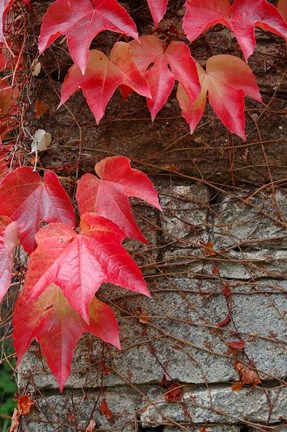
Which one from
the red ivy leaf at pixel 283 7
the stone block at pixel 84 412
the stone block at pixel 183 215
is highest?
the red ivy leaf at pixel 283 7

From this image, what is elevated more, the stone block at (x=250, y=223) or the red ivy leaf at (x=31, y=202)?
the red ivy leaf at (x=31, y=202)

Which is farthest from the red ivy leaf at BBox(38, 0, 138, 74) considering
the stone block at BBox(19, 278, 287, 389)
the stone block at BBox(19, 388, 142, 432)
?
the stone block at BBox(19, 388, 142, 432)

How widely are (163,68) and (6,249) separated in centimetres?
55

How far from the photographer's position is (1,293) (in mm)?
1283

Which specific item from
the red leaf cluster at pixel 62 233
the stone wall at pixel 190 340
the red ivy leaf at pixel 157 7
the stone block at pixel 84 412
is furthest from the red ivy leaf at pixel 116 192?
the stone block at pixel 84 412

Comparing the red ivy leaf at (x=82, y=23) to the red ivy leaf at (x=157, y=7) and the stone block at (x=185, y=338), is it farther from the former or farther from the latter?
the stone block at (x=185, y=338)

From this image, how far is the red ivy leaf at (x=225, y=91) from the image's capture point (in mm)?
1446

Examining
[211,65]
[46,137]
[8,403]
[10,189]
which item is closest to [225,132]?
[211,65]

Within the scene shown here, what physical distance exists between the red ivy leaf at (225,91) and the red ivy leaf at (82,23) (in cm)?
24

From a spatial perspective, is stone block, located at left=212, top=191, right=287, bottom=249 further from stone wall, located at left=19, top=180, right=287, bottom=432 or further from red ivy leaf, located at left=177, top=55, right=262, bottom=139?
red ivy leaf, located at left=177, top=55, right=262, bottom=139

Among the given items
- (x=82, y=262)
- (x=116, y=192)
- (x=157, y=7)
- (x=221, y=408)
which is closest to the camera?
(x=82, y=262)

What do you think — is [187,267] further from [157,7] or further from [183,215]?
[157,7]

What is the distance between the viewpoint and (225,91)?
146cm

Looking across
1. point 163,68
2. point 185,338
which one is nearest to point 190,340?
point 185,338
